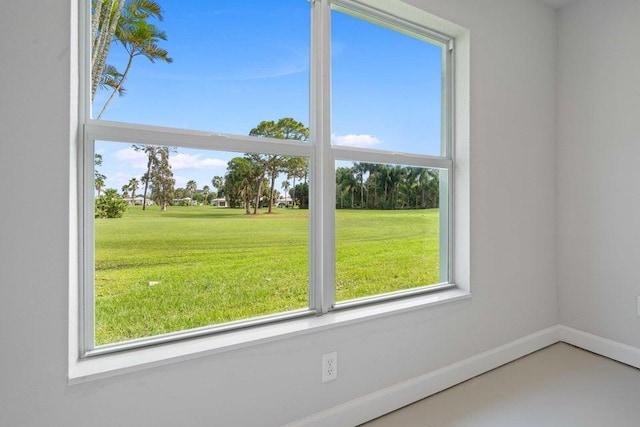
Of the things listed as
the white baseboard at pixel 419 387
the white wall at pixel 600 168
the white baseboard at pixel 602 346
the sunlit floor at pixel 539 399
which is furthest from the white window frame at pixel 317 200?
the white baseboard at pixel 602 346

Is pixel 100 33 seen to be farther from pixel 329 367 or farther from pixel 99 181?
pixel 329 367

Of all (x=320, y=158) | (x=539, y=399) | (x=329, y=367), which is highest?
(x=320, y=158)

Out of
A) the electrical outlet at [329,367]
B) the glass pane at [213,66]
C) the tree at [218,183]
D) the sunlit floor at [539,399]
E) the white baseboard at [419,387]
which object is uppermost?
the glass pane at [213,66]

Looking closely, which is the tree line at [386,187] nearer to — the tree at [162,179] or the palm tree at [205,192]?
the palm tree at [205,192]

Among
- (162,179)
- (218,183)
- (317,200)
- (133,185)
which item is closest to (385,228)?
(317,200)

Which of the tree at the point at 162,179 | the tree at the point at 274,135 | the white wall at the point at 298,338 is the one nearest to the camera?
the white wall at the point at 298,338

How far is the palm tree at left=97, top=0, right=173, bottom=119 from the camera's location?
1.33 meters

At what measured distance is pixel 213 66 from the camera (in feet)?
4.96

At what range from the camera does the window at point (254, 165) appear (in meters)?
1.33

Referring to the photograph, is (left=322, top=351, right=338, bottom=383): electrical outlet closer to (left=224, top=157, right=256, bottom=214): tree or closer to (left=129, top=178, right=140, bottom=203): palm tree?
(left=224, top=157, right=256, bottom=214): tree

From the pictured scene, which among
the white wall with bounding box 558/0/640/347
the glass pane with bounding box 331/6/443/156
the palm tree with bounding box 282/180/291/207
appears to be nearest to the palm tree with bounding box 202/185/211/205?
the palm tree with bounding box 282/180/291/207

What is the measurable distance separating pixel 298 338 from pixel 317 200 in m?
0.67

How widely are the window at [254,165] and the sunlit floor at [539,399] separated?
1.99ft

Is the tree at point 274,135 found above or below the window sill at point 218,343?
above
